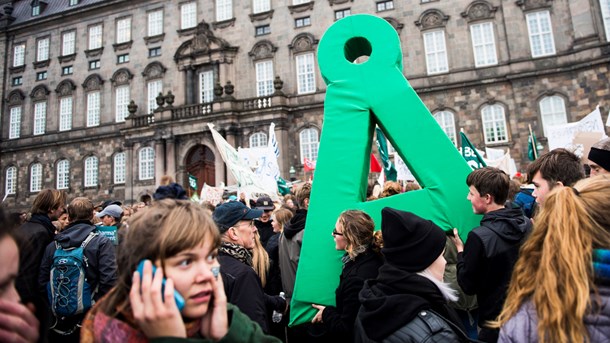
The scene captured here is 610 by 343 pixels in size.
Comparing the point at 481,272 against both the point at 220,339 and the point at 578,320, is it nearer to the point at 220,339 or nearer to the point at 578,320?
the point at 578,320

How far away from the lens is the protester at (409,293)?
2.28 meters

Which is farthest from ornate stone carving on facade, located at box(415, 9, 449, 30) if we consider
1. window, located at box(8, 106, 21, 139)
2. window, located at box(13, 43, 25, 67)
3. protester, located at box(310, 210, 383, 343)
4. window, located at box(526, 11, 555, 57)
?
window, located at box(13, 43, 25, 67)

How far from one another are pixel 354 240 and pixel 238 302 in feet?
3.68

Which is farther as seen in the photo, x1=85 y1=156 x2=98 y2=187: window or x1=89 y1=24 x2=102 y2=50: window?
x1=89 y1=24 x2=102 y2=50: window

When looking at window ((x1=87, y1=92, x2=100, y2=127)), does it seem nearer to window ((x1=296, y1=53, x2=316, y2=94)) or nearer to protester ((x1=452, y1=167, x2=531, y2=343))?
window ((x1=296, y1=53, x2=316, y2=94))

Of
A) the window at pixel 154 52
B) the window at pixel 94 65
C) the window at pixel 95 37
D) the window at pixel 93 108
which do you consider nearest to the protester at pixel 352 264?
the window at pixel 154 52

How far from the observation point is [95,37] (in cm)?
3222

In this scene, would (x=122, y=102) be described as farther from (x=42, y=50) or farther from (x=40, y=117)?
(x=42, y=50)

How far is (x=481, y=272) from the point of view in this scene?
3.05 meters

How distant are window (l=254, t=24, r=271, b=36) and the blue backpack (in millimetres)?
25265

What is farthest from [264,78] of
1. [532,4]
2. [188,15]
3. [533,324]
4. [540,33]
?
[533,324]

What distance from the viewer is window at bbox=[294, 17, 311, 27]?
26.7 meters

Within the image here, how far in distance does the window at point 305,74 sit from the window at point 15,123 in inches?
1007

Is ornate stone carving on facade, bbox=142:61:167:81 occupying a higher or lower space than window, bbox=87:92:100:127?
higher
